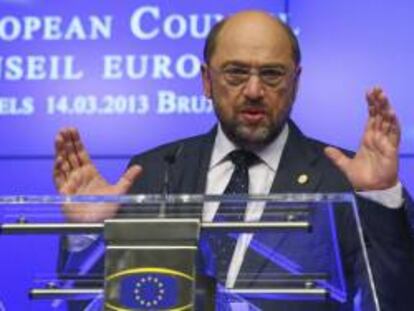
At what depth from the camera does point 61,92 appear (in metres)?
2.90

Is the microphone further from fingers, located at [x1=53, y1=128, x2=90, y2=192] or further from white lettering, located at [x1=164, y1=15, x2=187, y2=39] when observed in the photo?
white lettering, located at [x1=164, y1=15, x2=187, y2=39]

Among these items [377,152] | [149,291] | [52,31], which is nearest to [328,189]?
[377,152]

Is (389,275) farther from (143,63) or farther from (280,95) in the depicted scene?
(143,63)

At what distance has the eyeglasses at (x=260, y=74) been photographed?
2.14 meters

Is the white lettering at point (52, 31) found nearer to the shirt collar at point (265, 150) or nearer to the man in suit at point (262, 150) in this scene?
the man in suit at point (262, 150)

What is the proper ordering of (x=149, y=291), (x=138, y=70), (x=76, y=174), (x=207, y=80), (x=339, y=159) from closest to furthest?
1. (x=149, y=291)
2. (x=76, y=174)
3. (x=339, y=159)
4. (x=207, y=80)
5. (x=138, y=70)

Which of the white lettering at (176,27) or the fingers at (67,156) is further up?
the white lettering at (176,27)

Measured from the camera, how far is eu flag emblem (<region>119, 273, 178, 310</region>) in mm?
1154

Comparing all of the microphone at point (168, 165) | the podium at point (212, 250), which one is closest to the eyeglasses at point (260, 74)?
the microphone at point (168, 165)

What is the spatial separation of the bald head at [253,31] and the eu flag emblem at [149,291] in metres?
1.12

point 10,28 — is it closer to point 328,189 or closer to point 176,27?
point 176,27

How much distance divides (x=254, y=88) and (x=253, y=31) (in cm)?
17

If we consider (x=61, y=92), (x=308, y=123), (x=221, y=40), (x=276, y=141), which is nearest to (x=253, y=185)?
(x=276, y=141)

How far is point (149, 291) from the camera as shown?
1161mm
